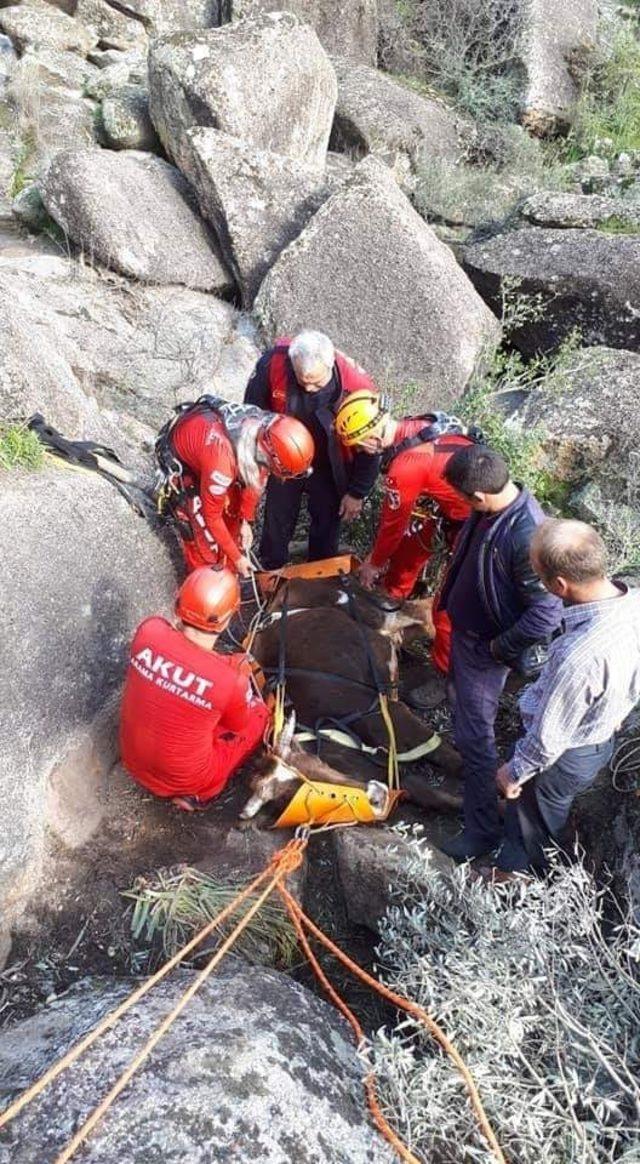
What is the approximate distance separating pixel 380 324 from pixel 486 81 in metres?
6.78

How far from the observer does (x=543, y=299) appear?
7031 mm

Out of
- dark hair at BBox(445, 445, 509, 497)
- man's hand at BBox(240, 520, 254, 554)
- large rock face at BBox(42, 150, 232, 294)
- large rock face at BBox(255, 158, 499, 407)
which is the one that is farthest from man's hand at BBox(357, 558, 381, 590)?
large rock face at BBox(42, 150, 232, 294)

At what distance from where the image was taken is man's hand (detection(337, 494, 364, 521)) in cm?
533

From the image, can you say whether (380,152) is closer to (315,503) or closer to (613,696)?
(315,503)

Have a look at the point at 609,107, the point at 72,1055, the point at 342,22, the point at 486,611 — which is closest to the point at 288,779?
the point at 486,611

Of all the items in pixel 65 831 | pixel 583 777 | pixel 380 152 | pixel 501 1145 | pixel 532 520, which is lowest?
pixel 65 831

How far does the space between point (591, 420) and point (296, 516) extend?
2233mm

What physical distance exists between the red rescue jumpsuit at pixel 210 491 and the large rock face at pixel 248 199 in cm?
311

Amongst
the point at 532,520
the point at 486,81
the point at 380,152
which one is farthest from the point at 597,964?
the point at 486,81

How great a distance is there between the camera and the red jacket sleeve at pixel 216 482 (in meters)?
4.49

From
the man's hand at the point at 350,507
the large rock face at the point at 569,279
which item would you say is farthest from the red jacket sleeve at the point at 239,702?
the large rock face at the point at 569,279

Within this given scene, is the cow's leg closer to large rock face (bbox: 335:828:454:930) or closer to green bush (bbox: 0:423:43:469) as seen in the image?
green bush (bbox: 0:423:43:469)

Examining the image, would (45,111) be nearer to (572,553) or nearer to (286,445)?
(286,445)

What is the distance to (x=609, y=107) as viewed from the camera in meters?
11.0
